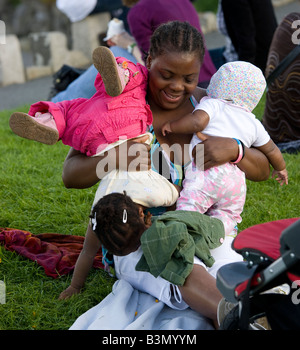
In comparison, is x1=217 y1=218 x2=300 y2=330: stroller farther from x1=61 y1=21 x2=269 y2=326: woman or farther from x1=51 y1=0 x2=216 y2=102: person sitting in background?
x1=51 y1=0 x2=216 y2=102: person sitting in background

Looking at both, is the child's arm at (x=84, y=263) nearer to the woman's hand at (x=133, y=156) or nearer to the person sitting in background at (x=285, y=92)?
the woman's hand at (x=133, y=156)

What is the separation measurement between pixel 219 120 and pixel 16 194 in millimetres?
2188

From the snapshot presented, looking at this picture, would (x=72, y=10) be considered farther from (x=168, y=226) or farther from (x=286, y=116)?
(x=168, y=226)

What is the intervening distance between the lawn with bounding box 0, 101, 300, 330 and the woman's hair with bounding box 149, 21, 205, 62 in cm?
129

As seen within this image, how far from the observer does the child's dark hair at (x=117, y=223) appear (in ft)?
7.93

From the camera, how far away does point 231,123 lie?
2793 mm

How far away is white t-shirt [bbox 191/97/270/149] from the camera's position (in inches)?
109

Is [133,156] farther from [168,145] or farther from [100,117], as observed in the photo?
[168,145]

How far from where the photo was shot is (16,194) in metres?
4.39

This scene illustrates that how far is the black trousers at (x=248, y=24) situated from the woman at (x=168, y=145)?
3.22m

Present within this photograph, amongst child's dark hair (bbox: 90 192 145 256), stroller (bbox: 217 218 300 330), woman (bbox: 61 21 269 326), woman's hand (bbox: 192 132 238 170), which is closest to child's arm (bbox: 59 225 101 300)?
woman (bbox: 61 21 269 326)

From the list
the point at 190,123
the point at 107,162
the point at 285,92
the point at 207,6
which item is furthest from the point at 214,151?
the point at 207,6

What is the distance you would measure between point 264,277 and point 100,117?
1155mm
